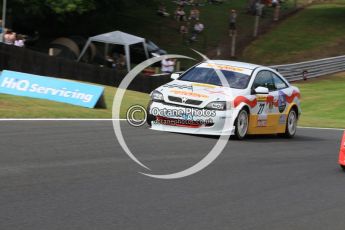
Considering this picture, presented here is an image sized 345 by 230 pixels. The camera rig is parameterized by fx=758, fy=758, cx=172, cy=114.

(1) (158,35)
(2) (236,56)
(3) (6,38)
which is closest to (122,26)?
(1) (158,35)

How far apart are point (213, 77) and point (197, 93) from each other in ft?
3.64

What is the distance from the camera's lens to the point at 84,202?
721 centimetres

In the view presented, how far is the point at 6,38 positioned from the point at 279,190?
1987 cm

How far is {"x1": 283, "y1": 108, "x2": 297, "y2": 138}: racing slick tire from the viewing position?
16.0 meters

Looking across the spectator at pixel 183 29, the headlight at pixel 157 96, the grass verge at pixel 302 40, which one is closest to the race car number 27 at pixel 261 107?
the headlight at pixel 157 96

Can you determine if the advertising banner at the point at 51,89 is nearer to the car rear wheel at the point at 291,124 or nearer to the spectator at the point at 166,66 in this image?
the car rear wheel at the point at 291,124

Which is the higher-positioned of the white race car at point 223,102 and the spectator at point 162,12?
the spectator at point 162,12

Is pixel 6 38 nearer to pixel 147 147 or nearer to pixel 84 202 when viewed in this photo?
pixel 147 147

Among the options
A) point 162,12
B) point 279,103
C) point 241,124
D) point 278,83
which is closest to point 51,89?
point 278,83

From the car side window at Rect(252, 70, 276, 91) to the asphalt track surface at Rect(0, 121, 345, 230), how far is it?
1927 millimetres

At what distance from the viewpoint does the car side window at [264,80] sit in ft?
49.0

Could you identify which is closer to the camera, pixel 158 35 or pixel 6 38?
pixel 6 38

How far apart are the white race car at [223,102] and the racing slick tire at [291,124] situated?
0.02m

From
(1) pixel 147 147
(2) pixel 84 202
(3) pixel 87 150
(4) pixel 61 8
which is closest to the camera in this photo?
(2) pixel 84 202
